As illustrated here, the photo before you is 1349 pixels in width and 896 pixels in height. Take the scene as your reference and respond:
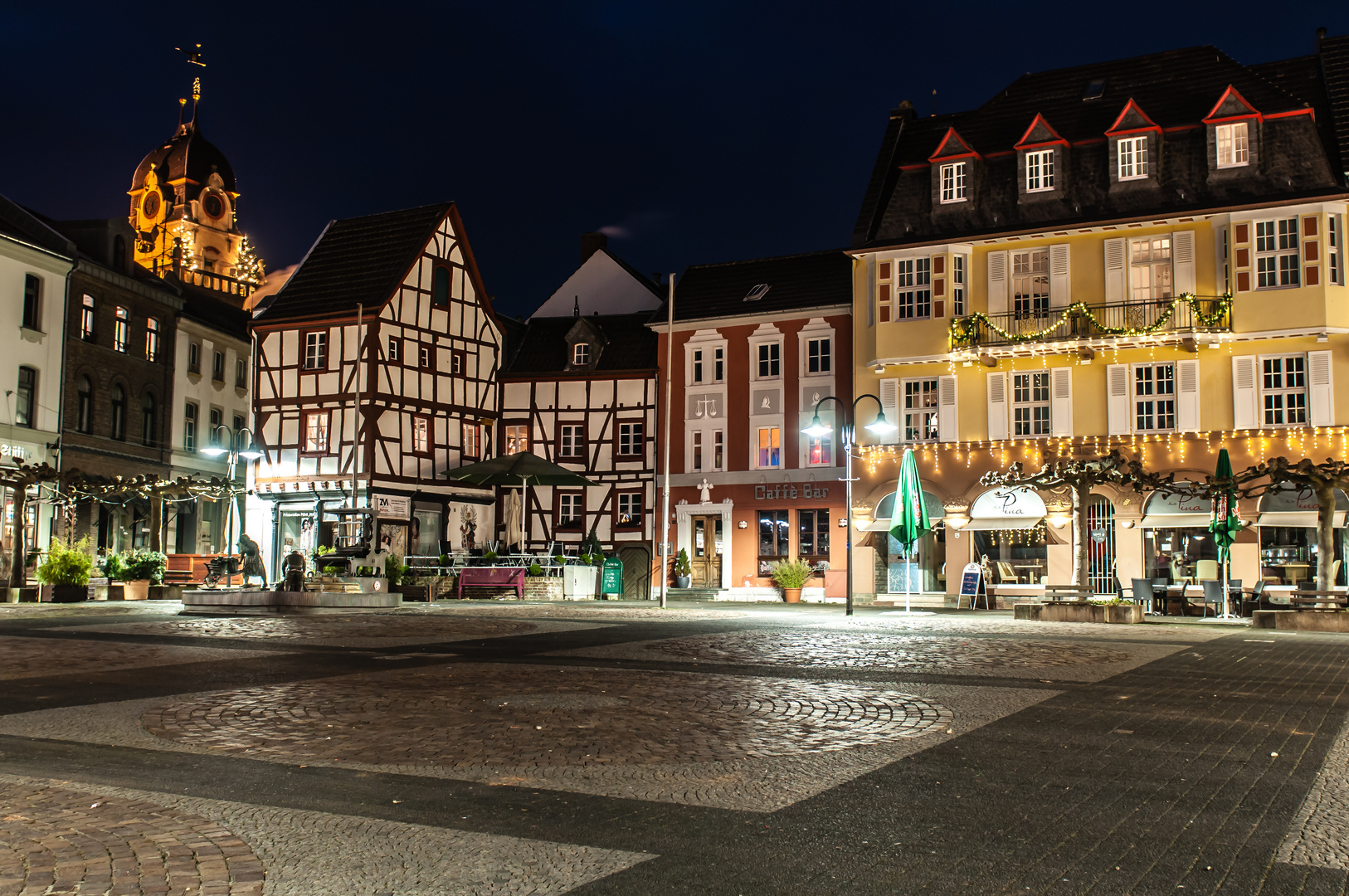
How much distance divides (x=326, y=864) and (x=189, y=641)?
Result: 1276 cm

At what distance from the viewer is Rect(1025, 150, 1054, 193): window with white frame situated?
3484cm

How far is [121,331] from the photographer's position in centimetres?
4319

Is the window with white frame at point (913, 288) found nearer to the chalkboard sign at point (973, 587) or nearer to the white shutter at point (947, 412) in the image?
the white shutter at point (947, 412)

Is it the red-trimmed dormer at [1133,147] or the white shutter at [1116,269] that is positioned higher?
the red-trimmed dormer at [1133,147]

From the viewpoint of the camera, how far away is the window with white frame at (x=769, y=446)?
4056 centimetres

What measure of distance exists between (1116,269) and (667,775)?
29.8 m

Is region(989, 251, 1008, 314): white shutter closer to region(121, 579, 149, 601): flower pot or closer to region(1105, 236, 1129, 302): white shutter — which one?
region(1105, 236, 1129, 302): white shutter

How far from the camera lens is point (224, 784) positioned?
6.58 m

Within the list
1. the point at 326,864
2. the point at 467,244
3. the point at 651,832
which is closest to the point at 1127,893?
the point at 651,832

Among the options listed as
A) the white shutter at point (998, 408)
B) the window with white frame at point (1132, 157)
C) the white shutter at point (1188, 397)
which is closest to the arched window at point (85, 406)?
the white shutter at point (998, 408)

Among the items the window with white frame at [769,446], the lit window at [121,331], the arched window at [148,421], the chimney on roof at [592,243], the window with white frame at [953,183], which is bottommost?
the window with white frame at [769,446]

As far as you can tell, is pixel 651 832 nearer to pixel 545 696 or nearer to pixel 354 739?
pixel 354 739

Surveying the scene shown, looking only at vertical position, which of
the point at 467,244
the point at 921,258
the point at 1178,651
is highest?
the point at 467,244

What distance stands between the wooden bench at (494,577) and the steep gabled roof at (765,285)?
477 inches
